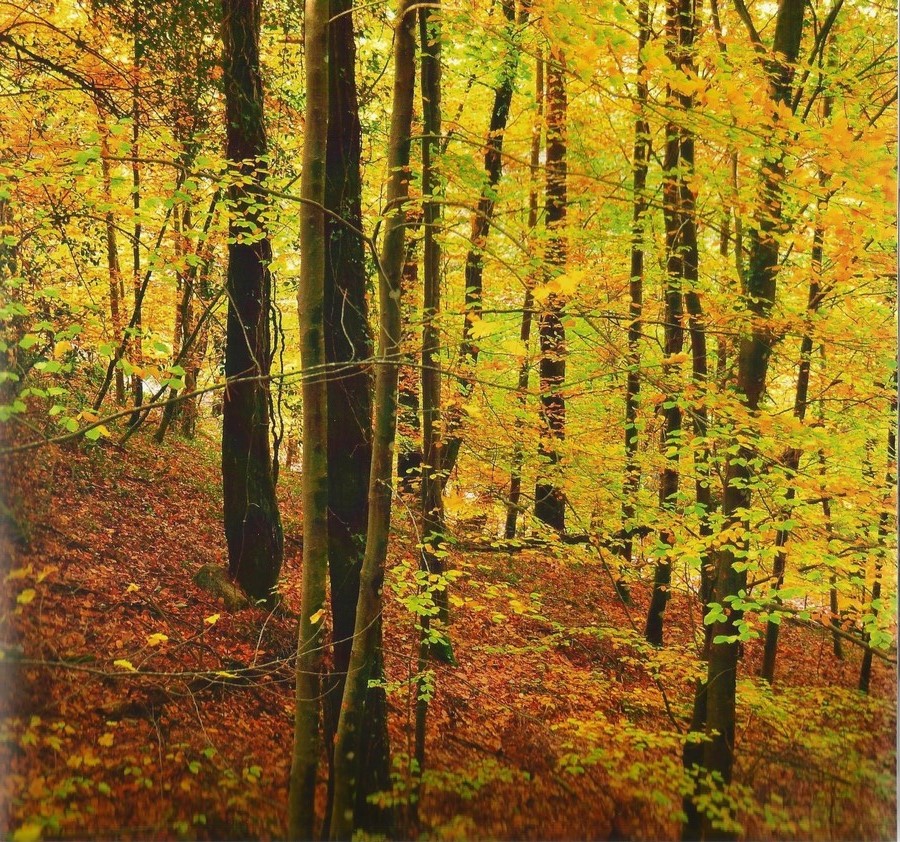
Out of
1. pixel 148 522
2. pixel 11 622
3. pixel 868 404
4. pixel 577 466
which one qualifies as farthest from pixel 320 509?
pixel 868 404

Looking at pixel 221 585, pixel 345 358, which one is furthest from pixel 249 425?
pixel 345 358

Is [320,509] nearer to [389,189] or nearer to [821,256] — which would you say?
[389,189]

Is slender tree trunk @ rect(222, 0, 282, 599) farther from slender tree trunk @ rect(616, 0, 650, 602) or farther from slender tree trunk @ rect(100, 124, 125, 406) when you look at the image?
slender tree trunk @ rect(616, 0, 650, 602)

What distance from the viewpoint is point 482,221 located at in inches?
185

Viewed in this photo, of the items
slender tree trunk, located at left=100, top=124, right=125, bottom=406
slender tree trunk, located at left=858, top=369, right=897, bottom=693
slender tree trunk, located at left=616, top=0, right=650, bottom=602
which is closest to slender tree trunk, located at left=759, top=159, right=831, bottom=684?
slender tree trunk, located at left=858, top=369, right=897, bottom=693

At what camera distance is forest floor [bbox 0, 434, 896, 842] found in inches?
95.7

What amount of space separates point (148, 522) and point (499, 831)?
3.25m

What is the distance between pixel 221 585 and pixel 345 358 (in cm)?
205

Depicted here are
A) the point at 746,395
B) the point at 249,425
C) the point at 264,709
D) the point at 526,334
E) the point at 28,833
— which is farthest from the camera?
the point at 526,334

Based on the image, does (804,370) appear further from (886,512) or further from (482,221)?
(482,221)

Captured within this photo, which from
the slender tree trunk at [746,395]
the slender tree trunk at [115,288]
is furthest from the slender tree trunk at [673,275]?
the slender tree trunk at [115,288]

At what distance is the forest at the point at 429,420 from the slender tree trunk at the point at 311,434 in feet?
0.05

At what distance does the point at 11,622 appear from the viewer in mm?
2326

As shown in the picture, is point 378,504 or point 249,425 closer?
point 378,504
